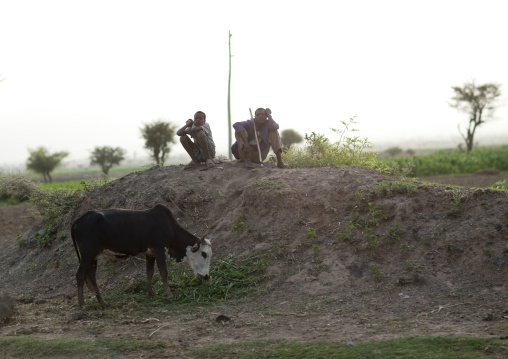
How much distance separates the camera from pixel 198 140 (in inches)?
451

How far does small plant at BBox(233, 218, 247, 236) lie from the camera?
9.55 metres

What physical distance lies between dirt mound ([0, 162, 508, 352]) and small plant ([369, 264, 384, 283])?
23 millimetres

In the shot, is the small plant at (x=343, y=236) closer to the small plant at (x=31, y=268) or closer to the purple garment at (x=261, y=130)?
the purple garment at (x=261, y=130)

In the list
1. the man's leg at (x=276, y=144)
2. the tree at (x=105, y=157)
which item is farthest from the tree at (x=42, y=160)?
the man's leg at (x=276, y=144)

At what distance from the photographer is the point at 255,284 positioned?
8.19m

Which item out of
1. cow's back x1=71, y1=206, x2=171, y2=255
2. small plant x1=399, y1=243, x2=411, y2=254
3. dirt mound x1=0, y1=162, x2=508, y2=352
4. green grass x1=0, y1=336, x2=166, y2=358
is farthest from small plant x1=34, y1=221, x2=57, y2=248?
small plant x1=399, y1=243, x2=411, y2=254

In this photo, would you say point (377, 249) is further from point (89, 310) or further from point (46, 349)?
point (46, 349)

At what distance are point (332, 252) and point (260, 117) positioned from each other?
3998mm

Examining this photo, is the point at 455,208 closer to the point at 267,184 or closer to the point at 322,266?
the point at 322,266

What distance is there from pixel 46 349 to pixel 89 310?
1747 millimetres

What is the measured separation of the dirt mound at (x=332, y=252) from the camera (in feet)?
21.5

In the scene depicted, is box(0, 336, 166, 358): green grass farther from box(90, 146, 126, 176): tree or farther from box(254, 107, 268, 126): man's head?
box(90, 146, 126, 176): tree

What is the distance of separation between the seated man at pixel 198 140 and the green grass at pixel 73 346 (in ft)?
18.7

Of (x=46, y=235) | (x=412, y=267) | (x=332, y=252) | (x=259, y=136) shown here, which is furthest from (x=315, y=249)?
(x=46, y=235)
